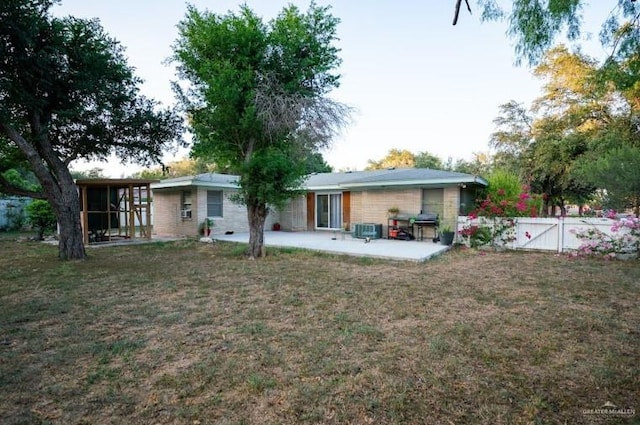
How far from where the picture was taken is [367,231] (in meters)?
13.2

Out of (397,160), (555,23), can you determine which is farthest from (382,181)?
(397,160)

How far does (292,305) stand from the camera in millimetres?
5023

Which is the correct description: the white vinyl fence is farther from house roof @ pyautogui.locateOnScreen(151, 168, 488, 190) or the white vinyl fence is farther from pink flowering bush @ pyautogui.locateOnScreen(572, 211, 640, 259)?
house roof @ pyautogui.locateOnScreen(151, 168, 488, 190)

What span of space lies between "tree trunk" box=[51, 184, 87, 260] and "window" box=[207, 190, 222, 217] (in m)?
Answer: 6.22

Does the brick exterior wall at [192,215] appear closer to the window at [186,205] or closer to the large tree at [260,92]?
the window at [186,205]

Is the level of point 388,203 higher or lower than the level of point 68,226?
higher

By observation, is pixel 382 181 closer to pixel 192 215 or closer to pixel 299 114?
pixel 299 114

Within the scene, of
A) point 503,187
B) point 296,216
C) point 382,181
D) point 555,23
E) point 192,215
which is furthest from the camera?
point 296,216

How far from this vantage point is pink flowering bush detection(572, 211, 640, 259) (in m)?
8.80

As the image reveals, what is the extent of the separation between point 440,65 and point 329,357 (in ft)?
39.6

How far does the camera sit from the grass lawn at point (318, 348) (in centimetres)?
247

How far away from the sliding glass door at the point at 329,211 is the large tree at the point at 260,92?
6465 millimetres

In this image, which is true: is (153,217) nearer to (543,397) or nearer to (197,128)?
(197,128)

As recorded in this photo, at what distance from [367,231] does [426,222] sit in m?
2.24
